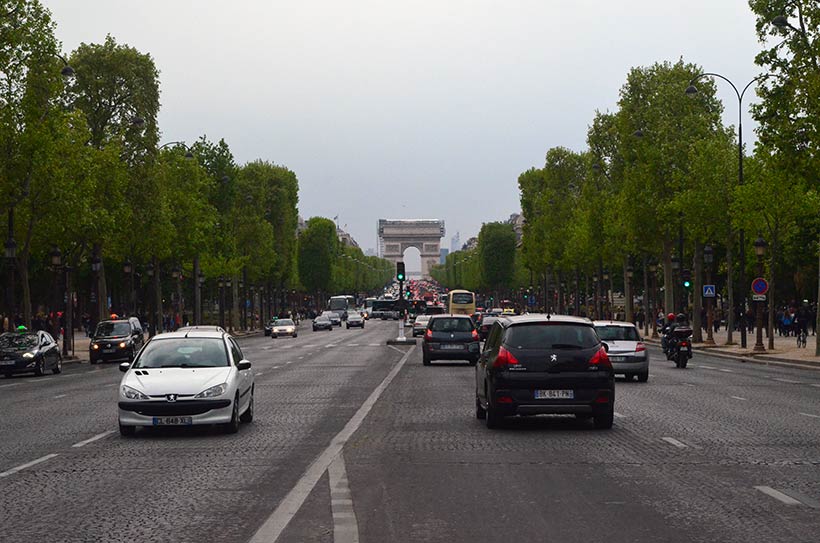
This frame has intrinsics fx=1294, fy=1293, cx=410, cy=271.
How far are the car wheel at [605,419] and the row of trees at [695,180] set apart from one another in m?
21.5

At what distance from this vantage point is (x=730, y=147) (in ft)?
198

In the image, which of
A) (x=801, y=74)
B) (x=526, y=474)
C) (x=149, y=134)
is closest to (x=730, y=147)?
(x=801, y=74)

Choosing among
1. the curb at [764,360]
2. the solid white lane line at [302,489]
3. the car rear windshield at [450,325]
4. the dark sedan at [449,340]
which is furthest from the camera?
the car rear windshield at [450,325]

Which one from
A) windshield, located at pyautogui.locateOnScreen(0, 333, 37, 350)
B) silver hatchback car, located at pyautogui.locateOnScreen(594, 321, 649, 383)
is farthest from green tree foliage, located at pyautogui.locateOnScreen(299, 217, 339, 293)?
silver hatchback car, located at pyautogui.locateOnScreen(594, 321, 649, 383)

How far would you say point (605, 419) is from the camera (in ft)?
58.6

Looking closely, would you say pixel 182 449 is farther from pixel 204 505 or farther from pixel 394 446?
pixel 204 505

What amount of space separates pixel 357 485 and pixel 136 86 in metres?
57.6

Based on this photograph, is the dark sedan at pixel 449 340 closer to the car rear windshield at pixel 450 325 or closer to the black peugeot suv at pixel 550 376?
the car rear windshield at pixel 450 325

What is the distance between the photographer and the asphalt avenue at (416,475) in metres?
9.53

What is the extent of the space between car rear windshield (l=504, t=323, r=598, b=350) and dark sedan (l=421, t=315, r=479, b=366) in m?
21.7

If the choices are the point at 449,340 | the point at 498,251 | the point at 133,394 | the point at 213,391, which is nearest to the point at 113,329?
the point at 449,340

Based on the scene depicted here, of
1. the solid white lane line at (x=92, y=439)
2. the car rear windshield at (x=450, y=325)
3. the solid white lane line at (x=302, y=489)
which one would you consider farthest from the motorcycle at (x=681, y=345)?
the solid white lane line at (x=92, y=439)

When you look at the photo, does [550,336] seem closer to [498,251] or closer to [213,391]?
[213,391]

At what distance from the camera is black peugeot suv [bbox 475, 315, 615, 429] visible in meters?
17.5
